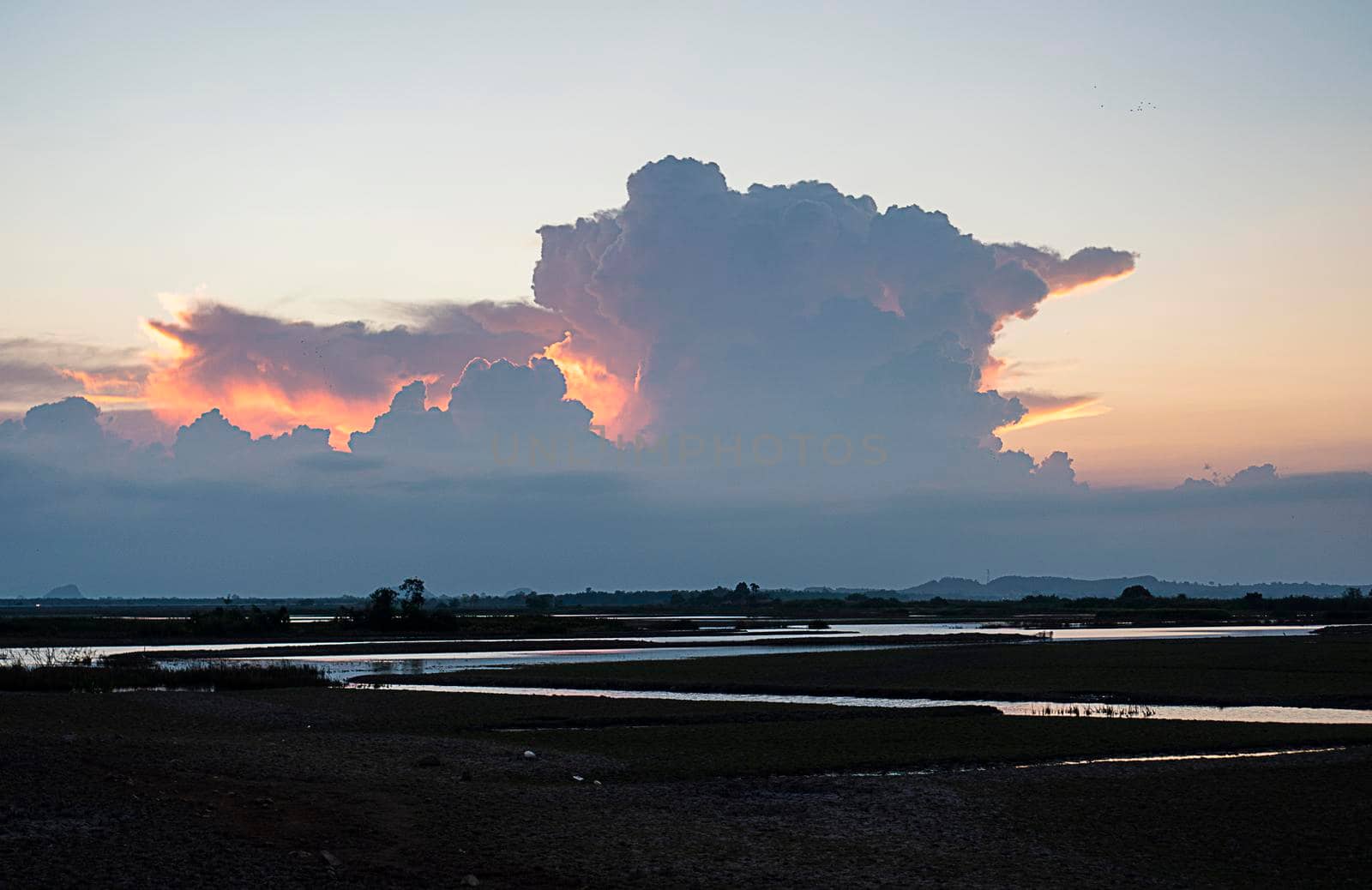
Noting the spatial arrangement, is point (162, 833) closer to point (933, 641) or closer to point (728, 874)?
point (728, 874)

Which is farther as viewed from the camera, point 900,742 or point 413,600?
point 413,600

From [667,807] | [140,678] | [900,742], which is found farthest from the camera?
[140,678]

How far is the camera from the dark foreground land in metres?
18.0

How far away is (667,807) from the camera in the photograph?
78.2ft

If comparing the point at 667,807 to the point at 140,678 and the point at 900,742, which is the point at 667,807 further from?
the point at 140,678

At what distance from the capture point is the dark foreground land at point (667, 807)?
1798 cm

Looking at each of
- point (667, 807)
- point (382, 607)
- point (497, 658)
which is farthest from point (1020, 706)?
point (382, 607)

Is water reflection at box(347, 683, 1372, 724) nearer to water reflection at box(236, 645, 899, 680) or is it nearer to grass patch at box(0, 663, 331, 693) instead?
grass patch at box(0, 663, 331, 693)

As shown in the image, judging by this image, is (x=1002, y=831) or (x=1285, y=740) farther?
(x=1285, y=740)

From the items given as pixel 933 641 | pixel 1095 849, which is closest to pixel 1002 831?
pixel 1095 849

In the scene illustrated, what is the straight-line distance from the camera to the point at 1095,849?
20.3 m

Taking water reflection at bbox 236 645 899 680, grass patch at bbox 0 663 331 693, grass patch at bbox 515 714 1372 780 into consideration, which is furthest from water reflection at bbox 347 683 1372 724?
water reflection at bbox 236 645 899 680

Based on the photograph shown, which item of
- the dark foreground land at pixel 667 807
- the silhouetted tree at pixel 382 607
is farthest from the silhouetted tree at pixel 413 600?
the dark foreground land at pixel 667 807

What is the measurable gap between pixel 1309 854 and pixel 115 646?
3756 inches
